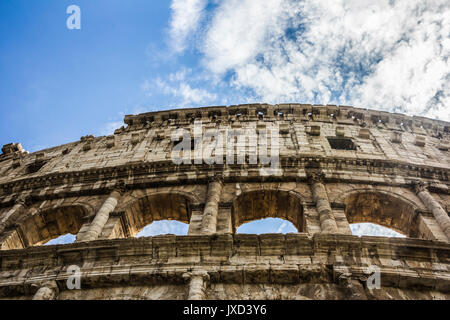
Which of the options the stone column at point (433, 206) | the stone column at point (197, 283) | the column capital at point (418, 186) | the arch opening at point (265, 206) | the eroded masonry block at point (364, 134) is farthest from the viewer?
the eroded masonry block at point (364, 134)

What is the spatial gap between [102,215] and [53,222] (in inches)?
109

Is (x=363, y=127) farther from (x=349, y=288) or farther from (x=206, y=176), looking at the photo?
(x=349, y=288)

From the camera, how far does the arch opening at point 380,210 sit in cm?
1305

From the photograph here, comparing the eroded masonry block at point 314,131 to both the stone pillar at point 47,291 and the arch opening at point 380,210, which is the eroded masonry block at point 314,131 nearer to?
the arch opening at point 380,210

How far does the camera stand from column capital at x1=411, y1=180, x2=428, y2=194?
13336mm

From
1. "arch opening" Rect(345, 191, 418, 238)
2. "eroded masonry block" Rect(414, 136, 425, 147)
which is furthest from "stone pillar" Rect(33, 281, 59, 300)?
"eroded masonry block" Rect(414, 136, 425, 147)

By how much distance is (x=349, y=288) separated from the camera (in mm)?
8578

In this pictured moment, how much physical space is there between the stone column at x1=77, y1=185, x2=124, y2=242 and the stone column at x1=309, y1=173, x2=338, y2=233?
20.0 ft

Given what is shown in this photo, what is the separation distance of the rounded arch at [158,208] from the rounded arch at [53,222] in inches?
67.1

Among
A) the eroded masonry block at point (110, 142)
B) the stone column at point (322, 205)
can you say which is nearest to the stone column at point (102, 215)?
the eroded masonry block at point (110, 142)

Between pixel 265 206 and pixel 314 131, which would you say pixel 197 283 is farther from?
pixel 314 131

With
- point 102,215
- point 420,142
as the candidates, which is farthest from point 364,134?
point 102,215

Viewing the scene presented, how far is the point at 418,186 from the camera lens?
44.0 feet
